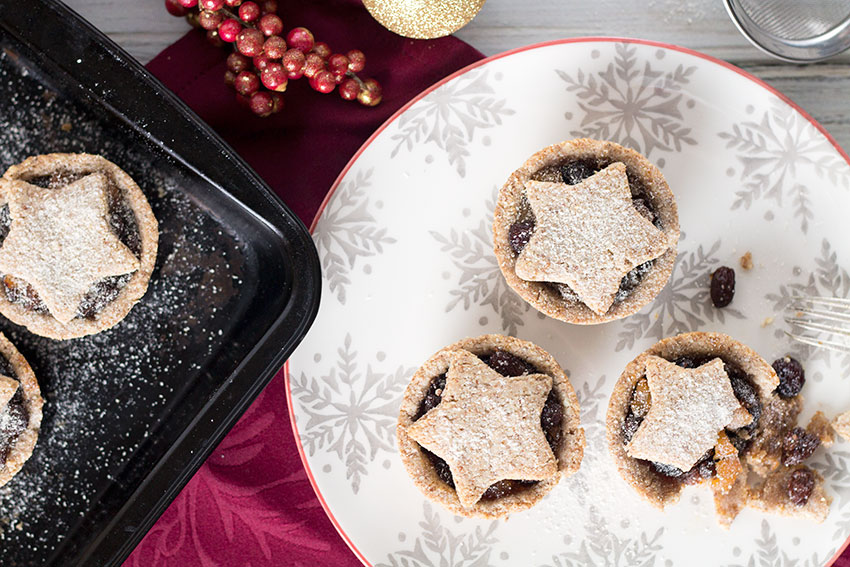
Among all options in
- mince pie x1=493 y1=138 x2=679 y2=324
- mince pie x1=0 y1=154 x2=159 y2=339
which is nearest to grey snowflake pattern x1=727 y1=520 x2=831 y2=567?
mince pie x1=493 y1=138 x2=679 y2=324

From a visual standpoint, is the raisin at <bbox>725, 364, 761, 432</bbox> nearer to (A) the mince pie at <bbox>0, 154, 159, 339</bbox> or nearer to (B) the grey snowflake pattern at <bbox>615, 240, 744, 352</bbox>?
(B) the grey snowflake pattern at <bbox>615, 240, 744, 352</bbox>

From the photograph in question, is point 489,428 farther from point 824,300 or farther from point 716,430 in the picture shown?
point 824,300

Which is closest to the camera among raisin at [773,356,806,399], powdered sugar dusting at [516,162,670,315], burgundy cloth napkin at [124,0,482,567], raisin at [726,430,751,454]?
powdered sugar dusting at [516,162,670,315]

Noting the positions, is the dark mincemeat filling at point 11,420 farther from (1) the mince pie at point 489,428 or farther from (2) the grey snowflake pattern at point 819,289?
(2) the grey snowflake pattern at point 819,289

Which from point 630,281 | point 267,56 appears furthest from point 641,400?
point 267,56

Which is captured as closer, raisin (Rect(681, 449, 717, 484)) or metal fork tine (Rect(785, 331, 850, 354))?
raisin (Rect(681, 449, 717, 484))

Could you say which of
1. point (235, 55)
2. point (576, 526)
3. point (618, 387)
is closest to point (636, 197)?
point (618, 387)
